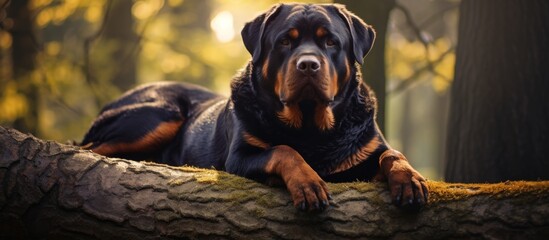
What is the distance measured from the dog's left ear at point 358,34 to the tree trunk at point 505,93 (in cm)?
135

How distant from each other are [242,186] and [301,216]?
442mm

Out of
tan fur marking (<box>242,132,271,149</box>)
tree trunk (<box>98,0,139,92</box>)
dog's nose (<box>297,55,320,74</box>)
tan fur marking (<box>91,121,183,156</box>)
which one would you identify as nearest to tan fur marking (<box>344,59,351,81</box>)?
dog's nose (<box>297,55,320,74</box>)

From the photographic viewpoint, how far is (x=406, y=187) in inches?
120

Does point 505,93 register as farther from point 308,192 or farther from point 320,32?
point 308,192

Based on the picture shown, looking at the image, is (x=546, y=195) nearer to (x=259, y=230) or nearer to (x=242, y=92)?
(x=259, y=230)

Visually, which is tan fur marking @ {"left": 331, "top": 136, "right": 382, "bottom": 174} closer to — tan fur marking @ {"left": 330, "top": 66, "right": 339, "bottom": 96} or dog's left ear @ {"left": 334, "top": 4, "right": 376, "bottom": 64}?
tan fur marking @ {"left": 330, "top": 66, "right": 339, "bottom": 96}

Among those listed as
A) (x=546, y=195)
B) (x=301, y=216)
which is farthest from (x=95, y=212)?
(x=546, y=195)

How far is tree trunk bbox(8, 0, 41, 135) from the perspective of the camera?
7.99 metres

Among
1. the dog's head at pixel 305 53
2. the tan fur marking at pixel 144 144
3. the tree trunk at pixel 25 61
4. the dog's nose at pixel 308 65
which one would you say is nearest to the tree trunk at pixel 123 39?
the tree trunk at pixel 25 61

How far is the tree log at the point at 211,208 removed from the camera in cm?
291

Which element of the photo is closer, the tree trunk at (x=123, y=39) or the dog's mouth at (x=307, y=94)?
the dog's mouth at (x=307, y=94)

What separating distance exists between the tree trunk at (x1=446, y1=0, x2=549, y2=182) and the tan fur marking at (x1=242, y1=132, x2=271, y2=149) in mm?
2020

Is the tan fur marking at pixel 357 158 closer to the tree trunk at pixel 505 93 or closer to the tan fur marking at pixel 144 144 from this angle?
the tree trunk at pixel 505 93

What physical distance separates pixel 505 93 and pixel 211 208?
2.80 m
